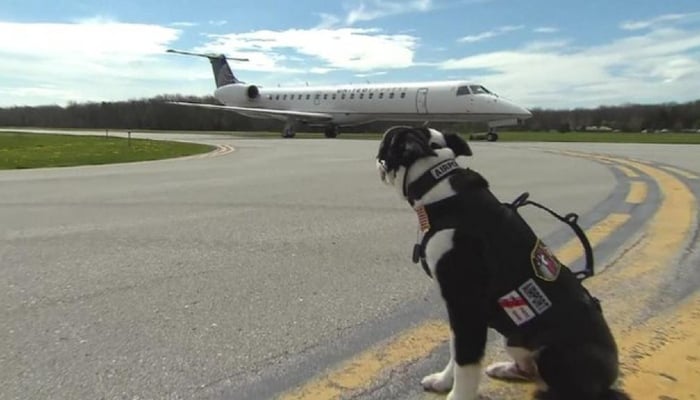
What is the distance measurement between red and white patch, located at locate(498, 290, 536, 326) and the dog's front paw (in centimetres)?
44

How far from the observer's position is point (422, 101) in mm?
31844

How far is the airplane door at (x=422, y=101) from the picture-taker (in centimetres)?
3162

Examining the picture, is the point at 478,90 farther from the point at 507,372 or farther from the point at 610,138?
the point at 507,372

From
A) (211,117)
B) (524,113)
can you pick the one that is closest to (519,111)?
(524,113)

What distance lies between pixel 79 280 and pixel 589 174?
9.73 m

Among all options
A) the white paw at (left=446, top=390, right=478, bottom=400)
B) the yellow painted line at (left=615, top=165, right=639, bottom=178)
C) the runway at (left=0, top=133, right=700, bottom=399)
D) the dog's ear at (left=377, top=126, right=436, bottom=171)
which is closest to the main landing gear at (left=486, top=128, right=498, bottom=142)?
the yellow painted line at (left=615, top=165, right=639, bottom=178)

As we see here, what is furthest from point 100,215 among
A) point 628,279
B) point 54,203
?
point 628,279

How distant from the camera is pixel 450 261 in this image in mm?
2258

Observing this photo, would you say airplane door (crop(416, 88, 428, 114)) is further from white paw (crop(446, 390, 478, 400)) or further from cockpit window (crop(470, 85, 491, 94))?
white paw (crop(446, 390, 478, 400))

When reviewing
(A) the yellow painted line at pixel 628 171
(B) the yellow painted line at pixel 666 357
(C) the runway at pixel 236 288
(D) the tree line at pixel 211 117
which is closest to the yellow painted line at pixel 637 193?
(C) the runway at pixel 236 288

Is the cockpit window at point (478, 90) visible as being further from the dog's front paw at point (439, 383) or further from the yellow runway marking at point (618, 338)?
the dog's front paw at point (439, 383)

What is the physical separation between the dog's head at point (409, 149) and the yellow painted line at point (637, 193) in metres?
6.02

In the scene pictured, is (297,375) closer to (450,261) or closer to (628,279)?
(450,261)

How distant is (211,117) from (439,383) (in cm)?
7791
